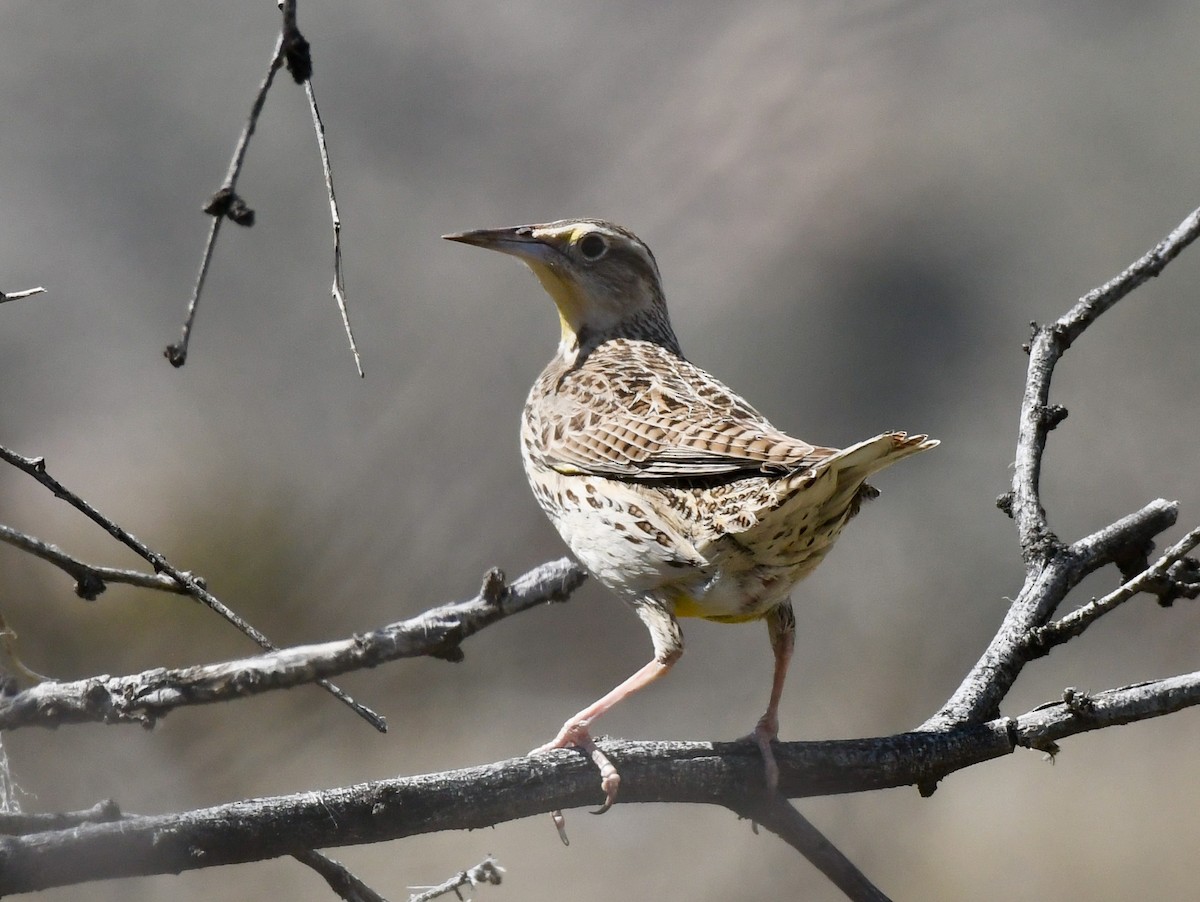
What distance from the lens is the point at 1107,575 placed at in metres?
8.43

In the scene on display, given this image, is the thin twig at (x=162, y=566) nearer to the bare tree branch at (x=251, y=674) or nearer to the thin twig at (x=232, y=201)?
the bare tree branch at (x=251, y=674)

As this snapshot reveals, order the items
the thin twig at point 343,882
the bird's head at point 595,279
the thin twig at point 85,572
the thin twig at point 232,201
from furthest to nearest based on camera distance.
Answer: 1. the bird's head at point 595,279
2. the thin twig at point 343,882
3. the thin twig at point 85,572
4. the thin twig at point 232,201

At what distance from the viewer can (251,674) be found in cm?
202

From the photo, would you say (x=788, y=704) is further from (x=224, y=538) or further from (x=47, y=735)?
(x=47, y=735)

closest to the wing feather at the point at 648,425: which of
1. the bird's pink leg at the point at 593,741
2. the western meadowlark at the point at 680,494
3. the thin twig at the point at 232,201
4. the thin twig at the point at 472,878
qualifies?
the western meadowlark at the point at 680,494

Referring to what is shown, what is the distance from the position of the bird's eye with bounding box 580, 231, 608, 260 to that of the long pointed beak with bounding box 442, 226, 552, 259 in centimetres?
16

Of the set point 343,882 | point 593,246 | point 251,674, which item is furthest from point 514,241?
point 251,674

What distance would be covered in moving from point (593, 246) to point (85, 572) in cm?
286

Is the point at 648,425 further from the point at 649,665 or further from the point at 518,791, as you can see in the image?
the point at 518,791

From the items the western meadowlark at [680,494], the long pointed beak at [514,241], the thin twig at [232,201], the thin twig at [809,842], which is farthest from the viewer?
the long pointed beak at [514,241]

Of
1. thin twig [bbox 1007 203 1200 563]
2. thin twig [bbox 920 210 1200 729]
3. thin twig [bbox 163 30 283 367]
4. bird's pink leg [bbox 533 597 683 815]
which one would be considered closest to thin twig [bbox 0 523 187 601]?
thin twig [bbox 163 30 283 367]

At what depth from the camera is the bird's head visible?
4.84 meters

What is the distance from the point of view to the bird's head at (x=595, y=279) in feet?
15.9

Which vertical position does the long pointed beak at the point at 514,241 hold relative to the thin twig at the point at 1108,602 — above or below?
above
